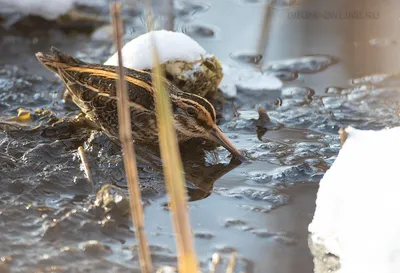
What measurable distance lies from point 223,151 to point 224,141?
0.50 feet

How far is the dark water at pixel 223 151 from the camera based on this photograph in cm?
354

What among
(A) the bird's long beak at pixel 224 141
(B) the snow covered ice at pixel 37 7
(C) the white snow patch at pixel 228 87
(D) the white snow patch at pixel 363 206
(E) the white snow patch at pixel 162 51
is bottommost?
(D) the white snow patch at pixel 363 206

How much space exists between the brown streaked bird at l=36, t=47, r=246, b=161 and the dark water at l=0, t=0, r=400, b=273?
4.7 inches

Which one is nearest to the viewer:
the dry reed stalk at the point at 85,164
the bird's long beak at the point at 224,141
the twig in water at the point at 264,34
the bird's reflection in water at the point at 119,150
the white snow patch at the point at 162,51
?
the dry reed stalk at the point at 85,164

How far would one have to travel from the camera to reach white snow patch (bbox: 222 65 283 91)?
5.71 m

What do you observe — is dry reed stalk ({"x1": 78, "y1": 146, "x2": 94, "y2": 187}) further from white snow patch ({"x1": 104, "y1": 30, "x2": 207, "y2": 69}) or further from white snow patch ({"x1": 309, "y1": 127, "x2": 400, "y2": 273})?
white snow patch ({"x1": 309, "y1": 127, "x2": 400, "y2": 273})

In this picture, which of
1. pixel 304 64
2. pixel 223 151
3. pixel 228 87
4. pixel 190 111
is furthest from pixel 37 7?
pixel 223 151

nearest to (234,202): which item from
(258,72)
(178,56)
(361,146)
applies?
(361,146)

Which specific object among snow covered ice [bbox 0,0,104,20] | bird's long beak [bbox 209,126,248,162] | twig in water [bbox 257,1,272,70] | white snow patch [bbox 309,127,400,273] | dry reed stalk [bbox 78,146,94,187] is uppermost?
snow covered ice [bbox 0,0,104,20]

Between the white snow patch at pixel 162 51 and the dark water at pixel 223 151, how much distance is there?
1.64 ft

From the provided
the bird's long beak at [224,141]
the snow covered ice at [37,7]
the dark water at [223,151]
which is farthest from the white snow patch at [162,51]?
the snow covered ice at [37,7]

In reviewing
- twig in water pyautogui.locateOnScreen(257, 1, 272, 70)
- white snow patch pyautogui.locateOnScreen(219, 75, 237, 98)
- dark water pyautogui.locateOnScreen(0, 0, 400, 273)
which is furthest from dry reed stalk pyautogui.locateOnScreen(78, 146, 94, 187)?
twig in water pyautogui.locateOnScreen(257, 1, 272, 70)

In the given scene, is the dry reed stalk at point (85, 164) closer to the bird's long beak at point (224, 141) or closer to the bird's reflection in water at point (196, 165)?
the bird's reflection in water at point (196, 165)

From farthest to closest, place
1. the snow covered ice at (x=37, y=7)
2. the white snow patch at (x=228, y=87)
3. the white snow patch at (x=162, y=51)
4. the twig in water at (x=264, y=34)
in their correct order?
the snow covered ice at (x=37, y=7), the twig in water at (x=264, y=34), the white snow patch at (x=228, y=87), the white snow patch at (x=162, y=51)
